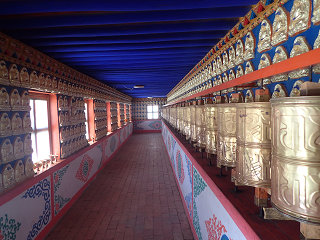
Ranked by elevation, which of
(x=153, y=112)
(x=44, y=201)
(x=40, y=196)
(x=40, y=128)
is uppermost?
(x=153, y=112)

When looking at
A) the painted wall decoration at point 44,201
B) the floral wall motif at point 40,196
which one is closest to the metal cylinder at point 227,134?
the painted wall decoration at point 44,201

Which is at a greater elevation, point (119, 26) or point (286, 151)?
point (119, 26)

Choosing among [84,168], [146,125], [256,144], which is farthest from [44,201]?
[146,125]

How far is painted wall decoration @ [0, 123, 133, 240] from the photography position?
2.42 m

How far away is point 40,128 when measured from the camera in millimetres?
3756

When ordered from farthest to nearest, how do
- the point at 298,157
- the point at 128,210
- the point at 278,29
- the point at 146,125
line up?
the point at 146,125 → the point at 128,210 → the point at 278,29 → the point at 298,157

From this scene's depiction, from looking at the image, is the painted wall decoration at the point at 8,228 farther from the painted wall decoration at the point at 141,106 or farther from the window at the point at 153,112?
the window at the point at 153,112

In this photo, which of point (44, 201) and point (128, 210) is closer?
point (44, 201)

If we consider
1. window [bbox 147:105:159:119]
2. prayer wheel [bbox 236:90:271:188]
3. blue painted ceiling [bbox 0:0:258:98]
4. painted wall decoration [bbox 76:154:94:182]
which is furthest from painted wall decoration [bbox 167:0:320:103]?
window [bbox 147:105:159:119]

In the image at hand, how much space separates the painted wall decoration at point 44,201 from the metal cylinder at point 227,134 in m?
2.46

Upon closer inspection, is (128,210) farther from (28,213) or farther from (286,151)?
(286,151)

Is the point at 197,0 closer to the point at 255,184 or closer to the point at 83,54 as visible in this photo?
the point at 255,184

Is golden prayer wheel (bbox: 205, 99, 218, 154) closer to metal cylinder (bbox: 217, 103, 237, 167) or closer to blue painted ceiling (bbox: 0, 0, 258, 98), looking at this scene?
metal cylinder (bbox: 217, 103, 237, 167)

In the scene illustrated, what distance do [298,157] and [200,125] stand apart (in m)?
1.76
